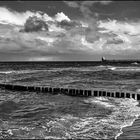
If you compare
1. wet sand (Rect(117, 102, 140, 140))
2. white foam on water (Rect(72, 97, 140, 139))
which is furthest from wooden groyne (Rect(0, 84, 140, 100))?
wet sand (Rect(117, 102, 140, 140))

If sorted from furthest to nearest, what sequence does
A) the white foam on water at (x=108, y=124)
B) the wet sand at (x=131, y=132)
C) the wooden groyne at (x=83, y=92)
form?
1. the wooden groyne at (x=83, y=92)
2. the white foam on water at (x=108, y=124)
3. the wet sand at (x=131, y=132)

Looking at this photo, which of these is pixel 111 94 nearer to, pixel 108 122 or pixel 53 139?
pixel 108 122

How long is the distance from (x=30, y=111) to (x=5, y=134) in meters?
6.28

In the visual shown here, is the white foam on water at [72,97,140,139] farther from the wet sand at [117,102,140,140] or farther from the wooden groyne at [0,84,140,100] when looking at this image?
the wooden groyne at [0,84,140,100]

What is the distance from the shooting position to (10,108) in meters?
21.1

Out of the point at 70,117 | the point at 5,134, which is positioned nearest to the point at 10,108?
the point at 70,117

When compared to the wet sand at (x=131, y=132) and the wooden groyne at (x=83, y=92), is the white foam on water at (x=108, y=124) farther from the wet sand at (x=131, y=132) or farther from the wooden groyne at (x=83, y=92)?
the wooden groyne at (x=83, y=92)

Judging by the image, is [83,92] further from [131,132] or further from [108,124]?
[131,132]

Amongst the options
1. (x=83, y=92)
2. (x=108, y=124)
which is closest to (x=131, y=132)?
(x=108, y=124)

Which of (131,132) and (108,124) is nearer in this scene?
(131,132)

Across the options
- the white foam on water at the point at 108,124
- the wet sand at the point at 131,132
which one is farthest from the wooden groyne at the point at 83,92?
the wet sand at the point at 131,132

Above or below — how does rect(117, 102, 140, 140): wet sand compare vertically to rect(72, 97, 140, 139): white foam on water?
above

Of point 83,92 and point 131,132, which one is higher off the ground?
point 131,132

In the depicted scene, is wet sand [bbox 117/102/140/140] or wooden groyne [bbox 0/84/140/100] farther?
wooden groyne [bbox 0/84/140/100]
